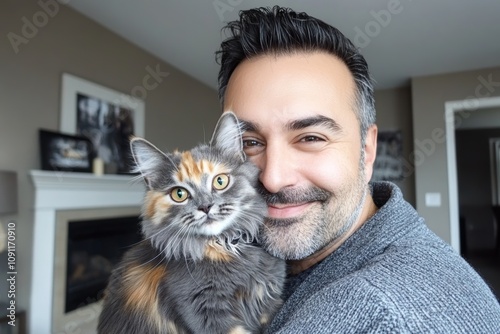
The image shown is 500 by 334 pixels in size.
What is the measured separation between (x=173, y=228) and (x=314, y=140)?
15.5 inches

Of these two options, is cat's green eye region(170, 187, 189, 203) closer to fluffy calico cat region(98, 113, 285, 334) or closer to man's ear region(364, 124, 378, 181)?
fluffy calico cat region(98, 113, 285, 334)

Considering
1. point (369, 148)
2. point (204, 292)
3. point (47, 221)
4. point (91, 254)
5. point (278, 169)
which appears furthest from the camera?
point (91, 254)

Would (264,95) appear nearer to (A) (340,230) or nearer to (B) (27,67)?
(A) (340,230)

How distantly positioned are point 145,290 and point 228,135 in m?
0.41

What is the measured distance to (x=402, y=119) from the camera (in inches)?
212

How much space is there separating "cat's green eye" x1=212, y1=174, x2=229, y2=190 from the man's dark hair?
1.16 feet

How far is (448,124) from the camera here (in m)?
4.75

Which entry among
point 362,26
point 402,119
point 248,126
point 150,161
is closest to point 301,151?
point 248,126

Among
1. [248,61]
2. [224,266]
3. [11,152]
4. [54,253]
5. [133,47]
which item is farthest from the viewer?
[133,47]

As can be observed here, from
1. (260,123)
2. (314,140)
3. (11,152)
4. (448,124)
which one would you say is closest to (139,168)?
(260,123)

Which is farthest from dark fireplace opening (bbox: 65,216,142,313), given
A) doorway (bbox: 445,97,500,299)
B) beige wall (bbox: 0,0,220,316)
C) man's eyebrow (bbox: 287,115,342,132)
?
doorway (bbox: 445,97,500,299)

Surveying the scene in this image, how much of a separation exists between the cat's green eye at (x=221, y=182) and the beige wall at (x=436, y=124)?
14.8 ft

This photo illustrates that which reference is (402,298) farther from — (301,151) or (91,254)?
(91,254)

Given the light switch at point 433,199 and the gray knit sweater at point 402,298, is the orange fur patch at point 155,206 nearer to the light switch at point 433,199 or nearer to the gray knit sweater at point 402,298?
the gray knit sweater at point 402,298
